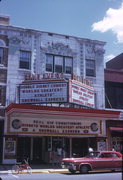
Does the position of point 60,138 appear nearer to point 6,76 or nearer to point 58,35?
point 6,76

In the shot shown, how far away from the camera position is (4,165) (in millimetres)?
22938

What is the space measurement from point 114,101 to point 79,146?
5822 millimetres

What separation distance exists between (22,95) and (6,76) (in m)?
2.56

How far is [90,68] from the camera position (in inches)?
1122

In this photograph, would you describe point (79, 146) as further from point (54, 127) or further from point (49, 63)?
point (49, 63)

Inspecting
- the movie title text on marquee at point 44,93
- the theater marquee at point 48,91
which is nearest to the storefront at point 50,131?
the theater marquee at point 48,91

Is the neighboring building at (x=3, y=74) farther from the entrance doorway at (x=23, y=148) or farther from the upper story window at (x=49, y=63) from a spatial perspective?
the upper story window at (x=49, y=63)

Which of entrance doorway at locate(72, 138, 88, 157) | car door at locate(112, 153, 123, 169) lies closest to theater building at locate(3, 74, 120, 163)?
entrance doorway at locate(72, 138, 88, 157)

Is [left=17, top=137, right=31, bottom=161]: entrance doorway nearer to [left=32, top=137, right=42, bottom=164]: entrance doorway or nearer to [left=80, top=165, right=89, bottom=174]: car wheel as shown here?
[left=32, top=137, right=42, bottom=164]: entrance doorway

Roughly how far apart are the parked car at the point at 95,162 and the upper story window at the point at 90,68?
424 inches

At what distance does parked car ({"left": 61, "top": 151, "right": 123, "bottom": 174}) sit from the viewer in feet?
59.5

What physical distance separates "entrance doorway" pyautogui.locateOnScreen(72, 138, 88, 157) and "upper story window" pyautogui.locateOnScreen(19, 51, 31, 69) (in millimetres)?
8182

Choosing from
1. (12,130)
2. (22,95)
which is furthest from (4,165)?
(22,95)

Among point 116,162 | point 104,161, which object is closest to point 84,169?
point 104,161
